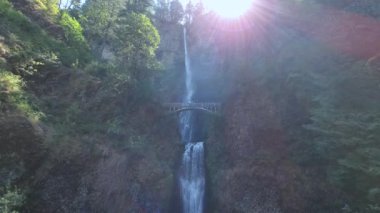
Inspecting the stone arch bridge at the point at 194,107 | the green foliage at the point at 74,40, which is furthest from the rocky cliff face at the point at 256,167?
the green foliage at the point at 74,40

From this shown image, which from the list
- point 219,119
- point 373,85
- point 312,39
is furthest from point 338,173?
point 219,119

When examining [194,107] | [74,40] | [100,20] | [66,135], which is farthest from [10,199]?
[100,20]

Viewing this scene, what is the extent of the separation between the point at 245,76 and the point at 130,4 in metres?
28.6

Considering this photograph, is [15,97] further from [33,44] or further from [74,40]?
[74,40]

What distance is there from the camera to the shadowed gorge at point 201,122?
700 inches

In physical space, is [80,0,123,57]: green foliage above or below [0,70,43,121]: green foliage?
above

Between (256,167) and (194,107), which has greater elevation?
(194,107)

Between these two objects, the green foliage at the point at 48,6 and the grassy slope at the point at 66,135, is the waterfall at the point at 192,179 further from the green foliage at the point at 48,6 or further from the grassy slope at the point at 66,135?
the green foliage at the point at 48,6

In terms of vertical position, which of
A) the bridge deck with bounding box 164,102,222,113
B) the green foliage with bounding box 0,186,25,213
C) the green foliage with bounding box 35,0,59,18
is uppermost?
the green foliage with bounding box 35,0,59,18

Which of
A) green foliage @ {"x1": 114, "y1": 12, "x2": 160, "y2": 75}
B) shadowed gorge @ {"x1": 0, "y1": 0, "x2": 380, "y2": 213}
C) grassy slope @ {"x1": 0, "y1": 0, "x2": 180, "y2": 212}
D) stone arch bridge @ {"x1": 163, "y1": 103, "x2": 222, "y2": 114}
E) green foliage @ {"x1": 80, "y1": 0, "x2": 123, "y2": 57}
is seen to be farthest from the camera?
green foliage @ {"x1": 80, "y1": 0, "x2": 123, "y2": 57}

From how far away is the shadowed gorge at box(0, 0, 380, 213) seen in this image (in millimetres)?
17778

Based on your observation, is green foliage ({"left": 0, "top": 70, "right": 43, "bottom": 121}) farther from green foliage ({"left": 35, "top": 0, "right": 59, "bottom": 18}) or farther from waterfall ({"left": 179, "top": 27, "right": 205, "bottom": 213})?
green foliage ({"left": 35, "top": 0, "right": 59, "bottom": 18})

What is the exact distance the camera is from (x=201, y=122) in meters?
33.7

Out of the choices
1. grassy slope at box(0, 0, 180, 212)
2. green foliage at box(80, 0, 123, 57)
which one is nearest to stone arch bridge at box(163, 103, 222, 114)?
grassy slope at box(0, 0, 180, 212)
